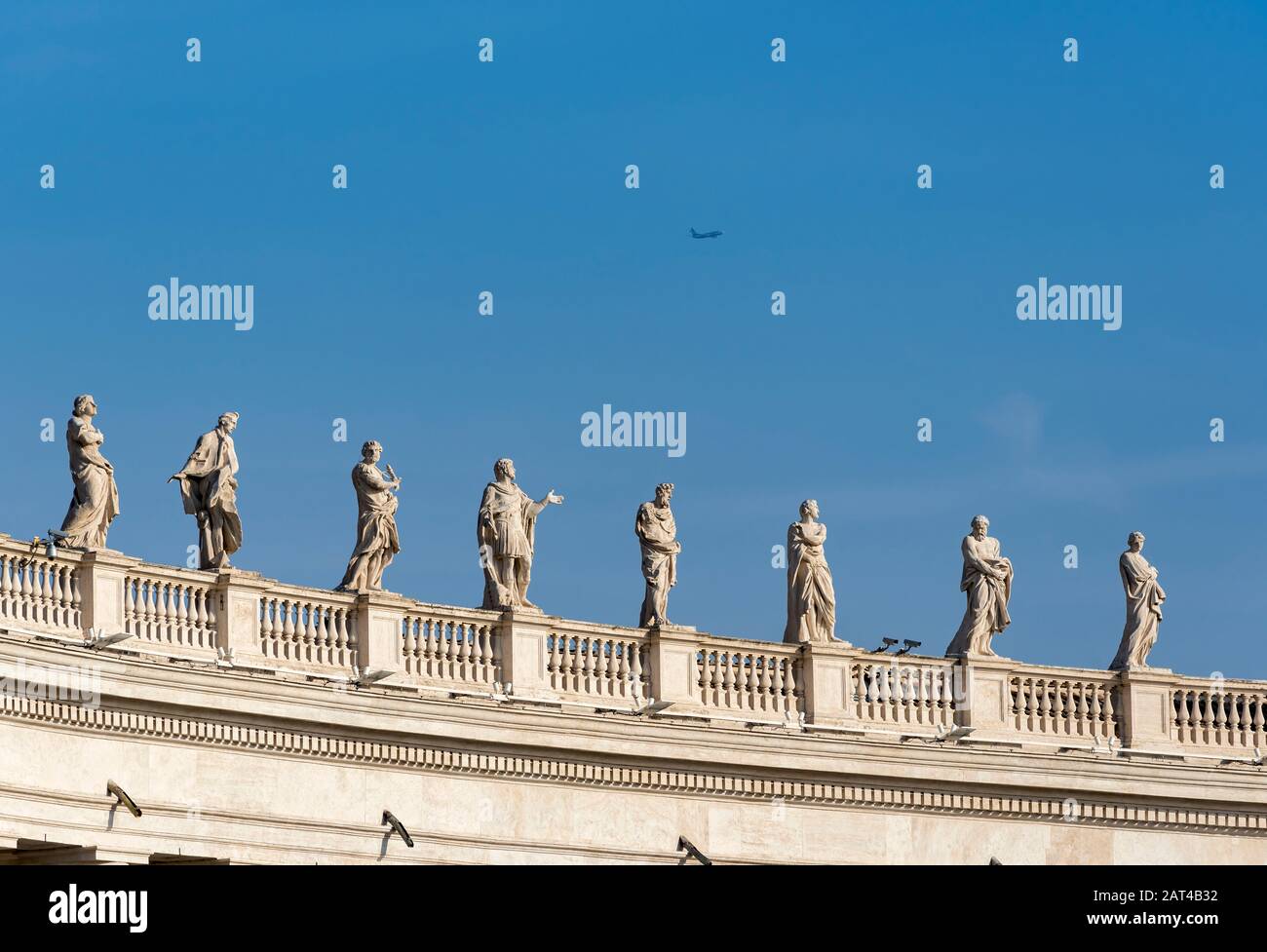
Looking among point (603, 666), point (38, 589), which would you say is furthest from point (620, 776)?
point (38, 589)

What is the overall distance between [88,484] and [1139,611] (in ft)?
66.1

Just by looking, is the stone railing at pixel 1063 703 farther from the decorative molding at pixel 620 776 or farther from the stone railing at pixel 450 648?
the stone railing at pixel 450 648

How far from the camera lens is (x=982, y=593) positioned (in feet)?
208

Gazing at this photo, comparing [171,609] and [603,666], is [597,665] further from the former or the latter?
[171,609]

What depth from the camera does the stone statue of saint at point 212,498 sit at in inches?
2218

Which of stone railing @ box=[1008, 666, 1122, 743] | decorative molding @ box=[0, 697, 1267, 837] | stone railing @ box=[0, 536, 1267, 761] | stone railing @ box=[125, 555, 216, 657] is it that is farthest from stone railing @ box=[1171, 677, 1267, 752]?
stone railing @ box=[125, 555, 216, 657]

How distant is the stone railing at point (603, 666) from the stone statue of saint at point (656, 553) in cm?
90

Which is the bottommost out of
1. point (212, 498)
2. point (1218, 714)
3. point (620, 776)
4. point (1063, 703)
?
point (620, 776)

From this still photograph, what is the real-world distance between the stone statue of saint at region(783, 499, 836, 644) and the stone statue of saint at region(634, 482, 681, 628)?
234cm

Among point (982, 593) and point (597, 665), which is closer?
point (597, 665)

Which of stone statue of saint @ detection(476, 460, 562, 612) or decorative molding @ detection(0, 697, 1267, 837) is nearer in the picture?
decorative molding @ detection(0, 697, 1267, 837)

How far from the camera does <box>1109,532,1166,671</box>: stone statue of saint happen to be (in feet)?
211

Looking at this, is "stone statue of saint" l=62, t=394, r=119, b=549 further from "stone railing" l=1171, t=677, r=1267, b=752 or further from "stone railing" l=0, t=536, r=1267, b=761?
"stone railing" l=1171, t=677, r=1267, b=752

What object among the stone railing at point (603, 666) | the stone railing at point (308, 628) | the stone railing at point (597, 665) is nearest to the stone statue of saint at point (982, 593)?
the stone railing at point (603, 666)
